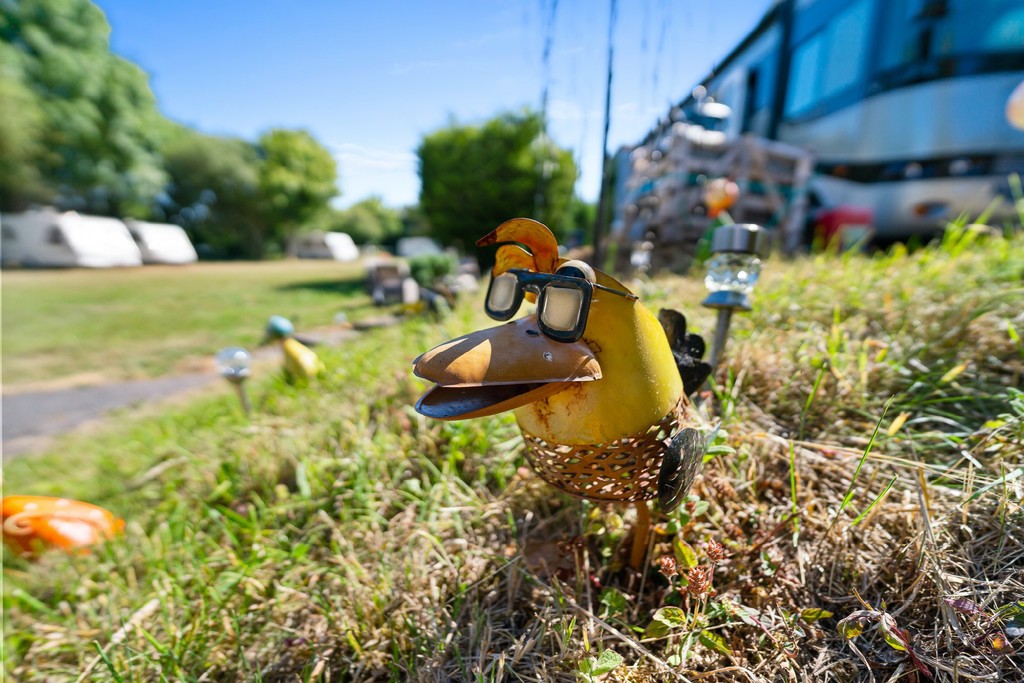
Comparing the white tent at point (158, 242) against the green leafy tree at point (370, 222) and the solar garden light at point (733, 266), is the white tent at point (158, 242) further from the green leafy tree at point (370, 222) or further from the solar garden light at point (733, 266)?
the solar garden light at point (733, 266)

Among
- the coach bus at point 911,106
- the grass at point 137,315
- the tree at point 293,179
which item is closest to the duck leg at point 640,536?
the coach bus at point 911,106

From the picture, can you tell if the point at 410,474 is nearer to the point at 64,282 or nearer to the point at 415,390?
the point at 415,390

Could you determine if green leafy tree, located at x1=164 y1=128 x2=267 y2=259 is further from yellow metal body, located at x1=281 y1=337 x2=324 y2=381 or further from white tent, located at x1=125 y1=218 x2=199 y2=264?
yellow metal body, located at x1=281 y1=337 x2=324 y2=381

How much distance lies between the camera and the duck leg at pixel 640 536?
1018 millimetres

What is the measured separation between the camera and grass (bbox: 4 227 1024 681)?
93 cm

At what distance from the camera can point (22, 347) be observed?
7.40m

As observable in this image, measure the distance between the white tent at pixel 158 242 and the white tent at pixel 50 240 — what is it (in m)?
2.90

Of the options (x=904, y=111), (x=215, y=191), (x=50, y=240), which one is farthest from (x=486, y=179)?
(x=215, y=191)

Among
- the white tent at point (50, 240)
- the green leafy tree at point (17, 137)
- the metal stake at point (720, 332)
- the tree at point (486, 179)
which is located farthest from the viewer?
the white tent at point (50, 240)

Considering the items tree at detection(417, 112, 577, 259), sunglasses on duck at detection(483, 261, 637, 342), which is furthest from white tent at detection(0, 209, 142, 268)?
sunglasses on duck at detection(483, 261, 637, 342)

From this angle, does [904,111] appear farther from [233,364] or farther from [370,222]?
[370,222]

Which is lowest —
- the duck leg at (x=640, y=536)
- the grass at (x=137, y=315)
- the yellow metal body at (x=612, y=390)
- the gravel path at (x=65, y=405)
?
the gravel path at (x=65, y=405)

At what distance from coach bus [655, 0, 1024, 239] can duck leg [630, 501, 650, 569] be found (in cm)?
346

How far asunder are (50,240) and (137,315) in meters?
13.9
